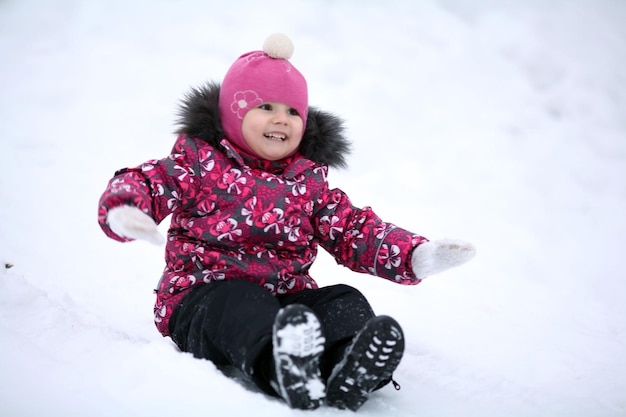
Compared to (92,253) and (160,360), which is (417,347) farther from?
(92,253)

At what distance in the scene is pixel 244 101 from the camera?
1680 mm

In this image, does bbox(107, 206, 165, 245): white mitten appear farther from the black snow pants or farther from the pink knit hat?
the pink knit hat

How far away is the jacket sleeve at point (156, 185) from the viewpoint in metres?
1.34

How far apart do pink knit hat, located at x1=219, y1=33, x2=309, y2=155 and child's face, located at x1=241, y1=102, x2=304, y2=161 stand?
2 cm

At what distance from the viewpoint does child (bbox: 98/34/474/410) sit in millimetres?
1194

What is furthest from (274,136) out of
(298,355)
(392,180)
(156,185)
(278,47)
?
(392,180)

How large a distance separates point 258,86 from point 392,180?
1.64 metres

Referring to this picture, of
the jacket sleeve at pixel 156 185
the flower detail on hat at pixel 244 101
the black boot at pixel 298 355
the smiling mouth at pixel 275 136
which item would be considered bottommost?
the black boot at pixel 298 355

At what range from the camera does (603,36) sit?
4.51 meters

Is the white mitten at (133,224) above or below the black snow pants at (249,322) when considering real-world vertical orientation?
above

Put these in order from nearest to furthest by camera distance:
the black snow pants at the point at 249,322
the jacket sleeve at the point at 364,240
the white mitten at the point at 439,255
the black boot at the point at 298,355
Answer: the black boot at the point at 298,355
the black snow pants at the point at 249,322
the white mitten at the point at 439,255
the jacket sleeve at the point at 364,240

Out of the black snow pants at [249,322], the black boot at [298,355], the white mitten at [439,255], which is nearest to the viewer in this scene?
the black boot at [298,355]

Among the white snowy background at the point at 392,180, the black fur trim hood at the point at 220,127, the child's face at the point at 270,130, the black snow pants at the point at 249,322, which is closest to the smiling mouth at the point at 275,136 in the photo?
the child's face at the point at 270,130

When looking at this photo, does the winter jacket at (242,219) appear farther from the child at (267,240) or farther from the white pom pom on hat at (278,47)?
the white pom pom on hat at (278,47)
